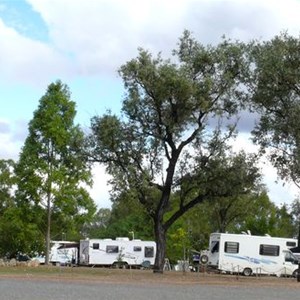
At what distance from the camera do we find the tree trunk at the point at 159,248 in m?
39.9

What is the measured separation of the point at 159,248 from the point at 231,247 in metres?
11.9

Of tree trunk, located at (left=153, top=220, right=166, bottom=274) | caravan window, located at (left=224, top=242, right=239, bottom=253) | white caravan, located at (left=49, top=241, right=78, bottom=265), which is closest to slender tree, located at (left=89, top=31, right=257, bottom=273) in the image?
tree trunk, located at (left=153, top=220, right=166, bottom=274)

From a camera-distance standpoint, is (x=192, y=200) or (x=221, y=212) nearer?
(x=192, y=200)

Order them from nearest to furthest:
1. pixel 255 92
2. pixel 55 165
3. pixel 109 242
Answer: pixel 255 92, pixel 55 165, pixel 109 242

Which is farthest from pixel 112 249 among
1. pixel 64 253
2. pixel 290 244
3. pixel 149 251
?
pixel 290 244

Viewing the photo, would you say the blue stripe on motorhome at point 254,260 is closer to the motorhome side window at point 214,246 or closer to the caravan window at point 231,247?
the caravan window at point 231,247

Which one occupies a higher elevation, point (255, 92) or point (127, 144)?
point (255, 92)

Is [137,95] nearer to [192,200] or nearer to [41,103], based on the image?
[192,200]

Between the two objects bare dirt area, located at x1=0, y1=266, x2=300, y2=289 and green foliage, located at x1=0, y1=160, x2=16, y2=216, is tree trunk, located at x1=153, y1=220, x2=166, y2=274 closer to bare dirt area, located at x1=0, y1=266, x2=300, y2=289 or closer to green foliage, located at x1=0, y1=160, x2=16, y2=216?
bare dirt area, located at x1=0, y1=266, x2=300, y2=289

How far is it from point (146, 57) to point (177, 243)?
40.4m

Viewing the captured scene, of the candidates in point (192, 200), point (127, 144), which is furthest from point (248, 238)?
point (127, 144)

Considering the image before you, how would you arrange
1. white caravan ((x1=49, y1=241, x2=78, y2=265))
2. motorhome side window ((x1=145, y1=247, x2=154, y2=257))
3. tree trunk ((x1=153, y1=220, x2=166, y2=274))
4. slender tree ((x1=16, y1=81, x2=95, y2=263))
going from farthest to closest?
1. white caravan ((x1=49, y1=241, x2=78, y2=265))
2. motorhome side window ((x1=145, y1=247, x2=154, y2=257))
3. slender tree ((x1=16, y1=81, x2=95, y2=263))
4. tree trunk ((x1=153, y1=220, x2=166, y2=274))

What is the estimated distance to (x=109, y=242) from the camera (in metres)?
59.6

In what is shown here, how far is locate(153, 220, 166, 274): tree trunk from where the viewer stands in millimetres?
39938
